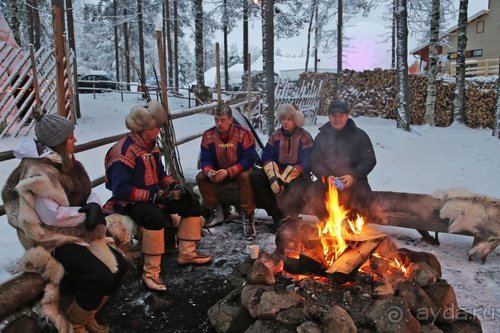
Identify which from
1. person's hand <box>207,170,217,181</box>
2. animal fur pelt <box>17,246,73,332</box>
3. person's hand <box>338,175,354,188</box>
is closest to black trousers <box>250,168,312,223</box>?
person's hand <box>207,170,217,181</box>

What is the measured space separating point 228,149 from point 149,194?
1.32 meters

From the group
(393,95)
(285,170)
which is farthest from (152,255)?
(393,95)

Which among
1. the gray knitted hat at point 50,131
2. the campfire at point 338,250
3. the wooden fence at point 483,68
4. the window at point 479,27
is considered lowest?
the campfire at point 338,250

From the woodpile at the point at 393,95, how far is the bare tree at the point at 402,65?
2.78 metres

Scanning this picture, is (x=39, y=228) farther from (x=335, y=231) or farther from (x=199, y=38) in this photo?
(x=199, y=38)

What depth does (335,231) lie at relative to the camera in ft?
11.6

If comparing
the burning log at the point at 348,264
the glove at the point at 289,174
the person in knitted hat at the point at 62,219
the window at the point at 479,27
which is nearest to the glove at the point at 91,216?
the person in knitted hat at the point at 62,219

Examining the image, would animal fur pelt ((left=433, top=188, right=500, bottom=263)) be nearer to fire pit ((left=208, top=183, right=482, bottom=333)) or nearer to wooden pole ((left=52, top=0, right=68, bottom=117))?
fire pit ((left=208, top=183, right=482, bottom=333))

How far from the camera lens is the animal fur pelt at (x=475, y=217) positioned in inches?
150

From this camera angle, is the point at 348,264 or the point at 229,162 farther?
the point at 229,162

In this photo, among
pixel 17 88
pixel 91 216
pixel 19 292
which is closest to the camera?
pixel 19 292

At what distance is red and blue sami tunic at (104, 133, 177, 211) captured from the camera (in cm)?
337

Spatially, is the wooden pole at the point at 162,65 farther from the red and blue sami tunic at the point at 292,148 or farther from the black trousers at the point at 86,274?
the black trousers at the point at 86,274

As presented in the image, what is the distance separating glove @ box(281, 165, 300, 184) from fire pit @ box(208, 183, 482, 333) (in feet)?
3.34
